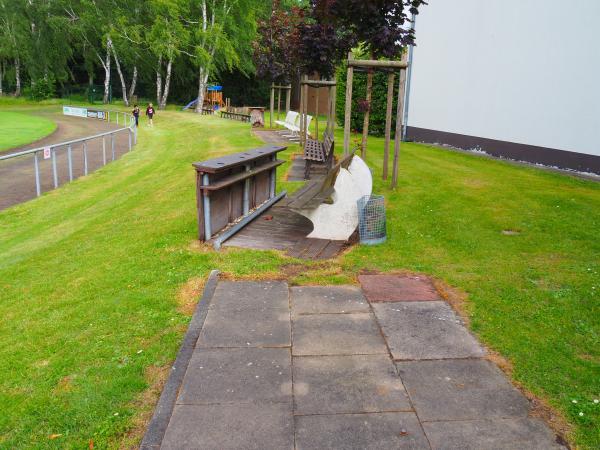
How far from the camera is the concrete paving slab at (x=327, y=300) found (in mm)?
5438

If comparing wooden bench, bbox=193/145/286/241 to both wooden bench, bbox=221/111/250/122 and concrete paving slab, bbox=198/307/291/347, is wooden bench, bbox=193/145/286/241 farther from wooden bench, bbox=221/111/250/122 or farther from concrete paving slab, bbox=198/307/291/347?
wooden bench, bbox=221/111/250/122

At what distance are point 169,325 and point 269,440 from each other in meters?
1.96

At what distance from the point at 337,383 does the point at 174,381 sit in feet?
3.86

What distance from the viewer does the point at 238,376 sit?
418 centimetres

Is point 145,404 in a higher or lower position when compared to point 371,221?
lower

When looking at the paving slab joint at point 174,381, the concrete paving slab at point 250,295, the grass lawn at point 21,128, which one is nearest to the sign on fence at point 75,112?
the grass lawn at point 21,128

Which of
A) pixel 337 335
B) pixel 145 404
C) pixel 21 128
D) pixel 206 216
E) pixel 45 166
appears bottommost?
pixel 45 166

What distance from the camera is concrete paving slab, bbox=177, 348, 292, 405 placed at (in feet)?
12.8

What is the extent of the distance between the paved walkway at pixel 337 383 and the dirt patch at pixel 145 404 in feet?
0.26

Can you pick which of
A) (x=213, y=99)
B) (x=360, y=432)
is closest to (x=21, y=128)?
(x=213, y=99)

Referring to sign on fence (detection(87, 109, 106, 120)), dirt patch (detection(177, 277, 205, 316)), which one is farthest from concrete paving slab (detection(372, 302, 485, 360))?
sign on fence (detection(87, 109, 106, 120))

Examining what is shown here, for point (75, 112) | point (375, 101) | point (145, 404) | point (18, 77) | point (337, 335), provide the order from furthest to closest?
point (18, 77), point (75, 112), point (375, 101), point (337, 335), point (145, 404)

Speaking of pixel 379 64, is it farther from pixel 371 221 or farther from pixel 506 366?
Result: pixel 506 366

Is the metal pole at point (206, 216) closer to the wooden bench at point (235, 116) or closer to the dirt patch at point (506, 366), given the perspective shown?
the dirt patch at point (506, 366)
